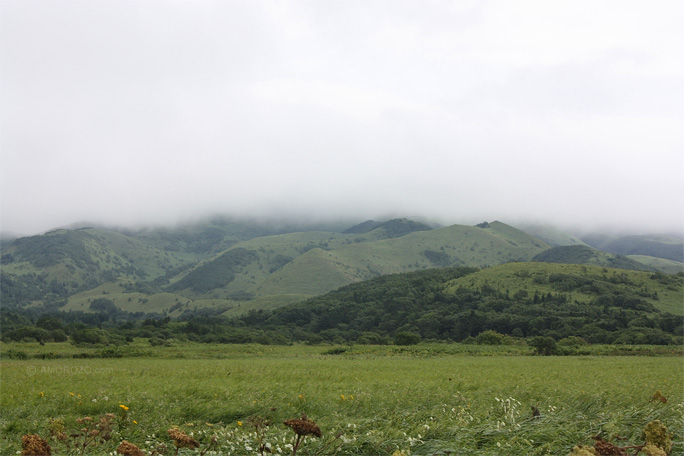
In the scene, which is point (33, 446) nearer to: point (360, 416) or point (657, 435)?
point (657, 435)

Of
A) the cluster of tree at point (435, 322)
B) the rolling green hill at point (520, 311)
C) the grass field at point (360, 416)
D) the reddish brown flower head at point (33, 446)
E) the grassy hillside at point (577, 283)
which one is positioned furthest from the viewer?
the grassy hillside at point (577, 283)

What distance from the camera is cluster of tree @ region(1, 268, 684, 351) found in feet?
343

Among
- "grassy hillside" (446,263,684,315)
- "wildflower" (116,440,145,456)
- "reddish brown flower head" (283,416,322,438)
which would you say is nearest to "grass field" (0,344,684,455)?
"wildflower" (116,440,145,456)

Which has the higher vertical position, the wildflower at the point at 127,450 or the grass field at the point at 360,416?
the wildflower at the point at 127,450

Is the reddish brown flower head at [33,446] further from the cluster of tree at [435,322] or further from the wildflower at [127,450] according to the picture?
the cluster of tree at [435,322]

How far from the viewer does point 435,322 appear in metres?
152

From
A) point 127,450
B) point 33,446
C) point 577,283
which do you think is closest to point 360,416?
point 127,450

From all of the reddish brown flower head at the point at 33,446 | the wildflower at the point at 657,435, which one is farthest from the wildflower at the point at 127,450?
the wildflower at the point at 657,435

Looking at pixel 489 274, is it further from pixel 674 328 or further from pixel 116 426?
pixel 116 426

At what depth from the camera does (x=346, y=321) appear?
188375 mm

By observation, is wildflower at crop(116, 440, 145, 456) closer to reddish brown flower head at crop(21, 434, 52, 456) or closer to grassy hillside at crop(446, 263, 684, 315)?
reddish brown flower head at crop(21, 434, 52, 456)

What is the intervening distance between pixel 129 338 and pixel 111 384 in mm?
77334

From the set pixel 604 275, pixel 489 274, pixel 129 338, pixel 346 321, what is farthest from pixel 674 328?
pixel 129 338

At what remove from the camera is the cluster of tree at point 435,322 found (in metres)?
104
